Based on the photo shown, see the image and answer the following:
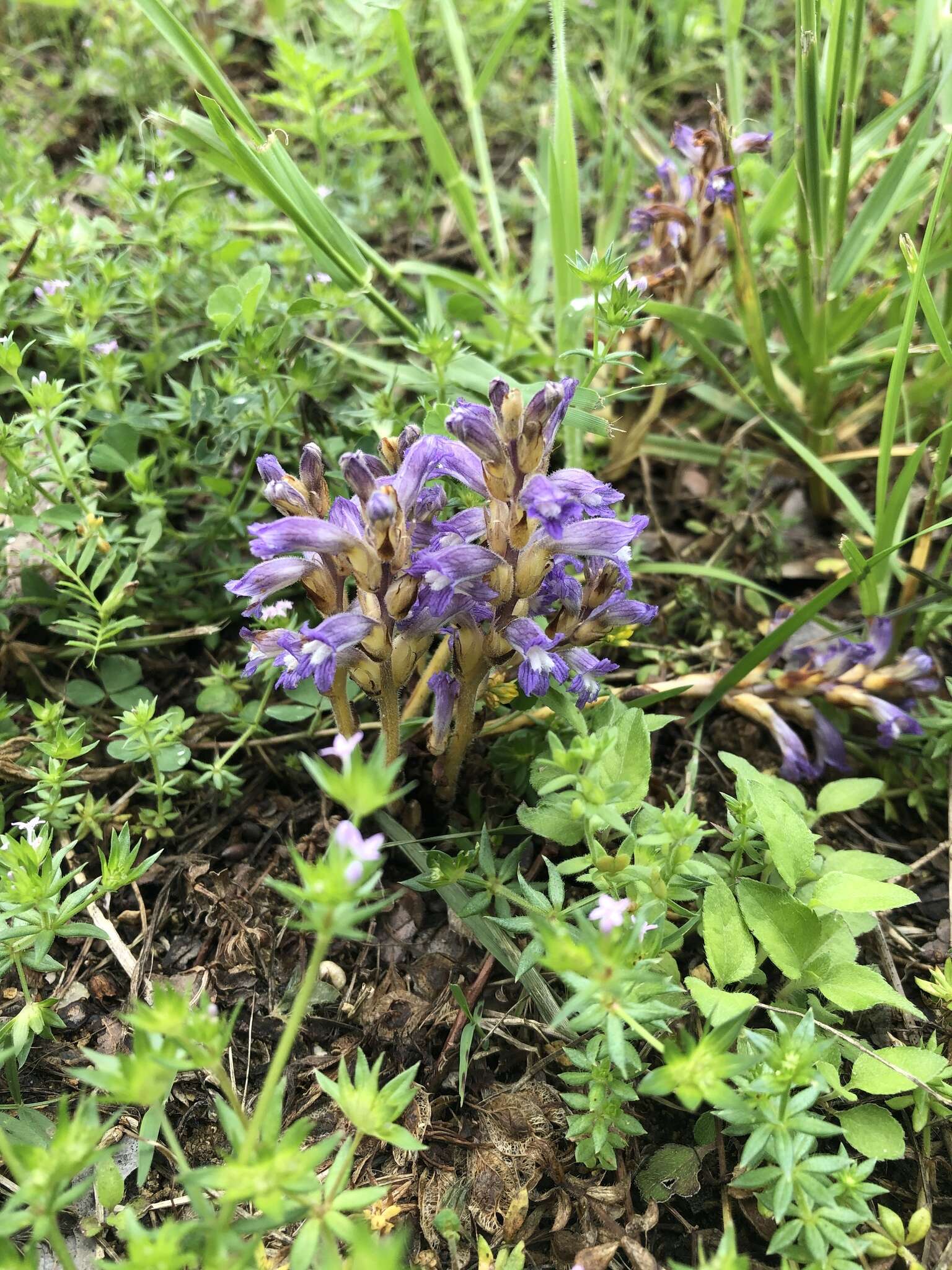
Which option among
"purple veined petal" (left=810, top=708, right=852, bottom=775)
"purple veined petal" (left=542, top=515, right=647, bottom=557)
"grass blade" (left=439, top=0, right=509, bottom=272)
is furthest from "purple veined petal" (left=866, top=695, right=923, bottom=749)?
"grass blade" (left=439, top=0, right=509, bottom=272)

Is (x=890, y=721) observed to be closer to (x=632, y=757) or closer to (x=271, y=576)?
(x=632, y=757)

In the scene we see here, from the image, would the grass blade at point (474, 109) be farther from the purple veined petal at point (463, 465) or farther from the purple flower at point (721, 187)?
the purple veined petal at point (463, 465)

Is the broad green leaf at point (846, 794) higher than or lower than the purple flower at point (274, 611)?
lower

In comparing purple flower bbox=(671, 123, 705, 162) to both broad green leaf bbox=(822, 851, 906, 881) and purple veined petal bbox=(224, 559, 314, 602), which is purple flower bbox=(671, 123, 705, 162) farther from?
broad green leaf bbox=(822, 851, 906, 881)

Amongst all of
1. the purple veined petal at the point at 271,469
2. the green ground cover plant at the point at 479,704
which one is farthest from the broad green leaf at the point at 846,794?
the purple veined petal at the point at 271,469

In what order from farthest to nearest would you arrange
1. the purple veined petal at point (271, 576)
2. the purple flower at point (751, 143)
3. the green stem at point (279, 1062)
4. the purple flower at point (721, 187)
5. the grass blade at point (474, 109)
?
the grass blade at point (474, 109)
the purple flower at point (751, 143)
the purple flower at point (721, 187)
the purple veined petal at point (271, 576)
the green stem at point (279, 1062)

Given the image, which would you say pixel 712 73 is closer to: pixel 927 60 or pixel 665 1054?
pixel 927 60

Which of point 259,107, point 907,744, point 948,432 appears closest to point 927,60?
point 948,432
